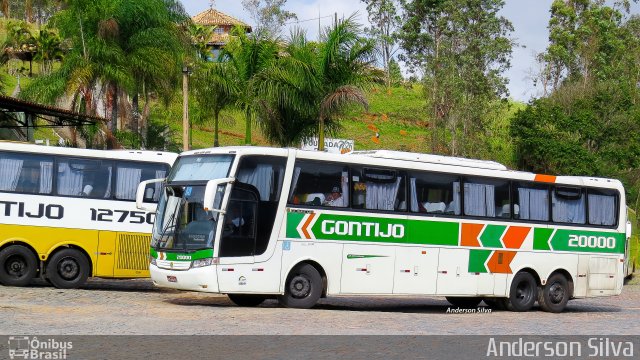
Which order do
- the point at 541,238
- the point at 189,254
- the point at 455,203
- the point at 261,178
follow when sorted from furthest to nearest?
the point at 541,238 < the point at 455,203 < the point at 261,178 < the point at 189,254

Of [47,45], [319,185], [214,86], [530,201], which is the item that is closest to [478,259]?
[530,201]

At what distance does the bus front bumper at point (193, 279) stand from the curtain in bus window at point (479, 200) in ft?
22.0

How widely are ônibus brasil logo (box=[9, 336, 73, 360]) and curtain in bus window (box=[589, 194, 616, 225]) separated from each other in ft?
52.6

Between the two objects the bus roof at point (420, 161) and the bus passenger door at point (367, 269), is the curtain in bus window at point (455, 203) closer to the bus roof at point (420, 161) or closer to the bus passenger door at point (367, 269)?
the bus roof at point (420, 161)

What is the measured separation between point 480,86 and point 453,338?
45178 millimetres

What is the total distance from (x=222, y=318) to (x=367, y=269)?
5.14 meters

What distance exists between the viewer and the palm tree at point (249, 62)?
36938mm

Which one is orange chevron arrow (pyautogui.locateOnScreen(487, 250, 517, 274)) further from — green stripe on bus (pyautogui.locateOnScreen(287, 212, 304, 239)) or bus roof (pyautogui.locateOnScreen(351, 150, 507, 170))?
green stripe on bus (pyautogui.locateOnScreen(287, 212, 304, 239))

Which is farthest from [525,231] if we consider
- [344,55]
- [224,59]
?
[224,59]

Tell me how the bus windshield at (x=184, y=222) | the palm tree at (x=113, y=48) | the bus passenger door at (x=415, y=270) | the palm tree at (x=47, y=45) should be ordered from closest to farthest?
the bus windshield at (x=184, y=222) < the bus passenger door at (x=415, y=270) < the palm tree at (x=113, y=48) < the palm tree at (x=47, y=45)

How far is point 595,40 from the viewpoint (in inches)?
2827

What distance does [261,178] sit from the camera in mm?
19703

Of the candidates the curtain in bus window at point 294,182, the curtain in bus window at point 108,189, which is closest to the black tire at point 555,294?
the curtain in bus window at point 294,182

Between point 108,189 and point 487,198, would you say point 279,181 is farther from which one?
point 487,198
